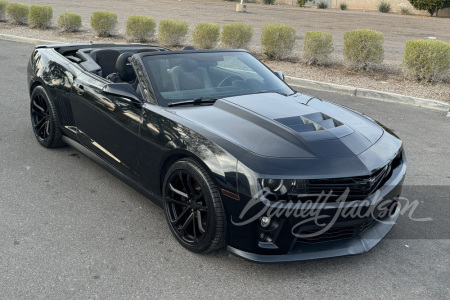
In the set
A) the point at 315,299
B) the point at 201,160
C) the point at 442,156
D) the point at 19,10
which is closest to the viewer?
the point at 315,299

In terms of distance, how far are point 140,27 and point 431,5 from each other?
28.7 m

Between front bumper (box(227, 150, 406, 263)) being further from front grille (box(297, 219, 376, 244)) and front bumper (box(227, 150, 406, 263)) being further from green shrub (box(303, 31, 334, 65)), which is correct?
green shrub (box(303, 31, 334, 65))

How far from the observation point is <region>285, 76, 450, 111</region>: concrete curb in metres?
8.62

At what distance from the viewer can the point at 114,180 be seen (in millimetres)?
4965

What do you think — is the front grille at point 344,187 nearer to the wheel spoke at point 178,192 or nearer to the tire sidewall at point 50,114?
the wheel spoke at point 178,192

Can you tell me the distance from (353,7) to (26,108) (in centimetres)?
4197

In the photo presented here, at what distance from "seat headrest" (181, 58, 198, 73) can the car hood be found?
0.52 metres

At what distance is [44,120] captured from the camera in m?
5.70

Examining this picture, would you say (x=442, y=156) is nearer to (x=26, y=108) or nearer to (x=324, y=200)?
(x=324, y=200)

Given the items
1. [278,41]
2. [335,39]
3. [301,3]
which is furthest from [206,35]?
[301,3]

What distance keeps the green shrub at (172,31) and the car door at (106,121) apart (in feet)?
33.0

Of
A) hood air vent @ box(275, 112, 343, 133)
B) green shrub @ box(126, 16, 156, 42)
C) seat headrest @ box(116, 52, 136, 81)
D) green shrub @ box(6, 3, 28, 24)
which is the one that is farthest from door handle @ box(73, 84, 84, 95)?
green shrub @ box(6, 3, 28, 24)

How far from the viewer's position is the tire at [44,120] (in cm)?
542

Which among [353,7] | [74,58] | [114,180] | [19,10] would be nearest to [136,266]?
[114,180]
